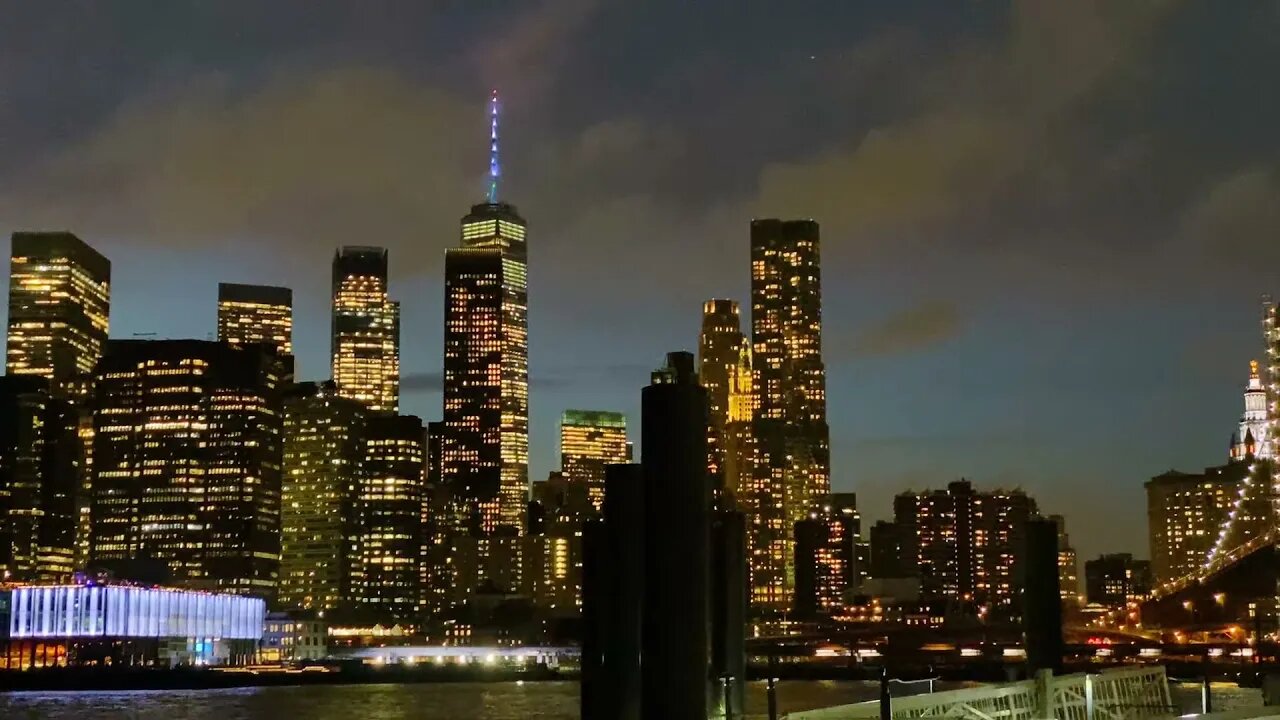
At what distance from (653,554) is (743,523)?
22640 millimetres

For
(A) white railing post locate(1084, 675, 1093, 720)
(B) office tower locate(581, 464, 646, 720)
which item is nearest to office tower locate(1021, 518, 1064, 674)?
(A) white railing post locate(1084, 675, 1093, 720)

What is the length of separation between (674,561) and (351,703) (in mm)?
122889

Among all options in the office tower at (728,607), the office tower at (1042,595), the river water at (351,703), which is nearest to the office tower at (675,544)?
the office tower at (728,607)

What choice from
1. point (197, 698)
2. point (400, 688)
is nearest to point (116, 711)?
point (197, 698)

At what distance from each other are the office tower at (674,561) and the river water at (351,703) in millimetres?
77541

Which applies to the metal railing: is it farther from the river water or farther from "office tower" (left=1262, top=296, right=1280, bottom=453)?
"office tower" (left=1262, top=296, right=1280, bottom=453)

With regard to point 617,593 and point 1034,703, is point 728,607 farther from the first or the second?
point 617,593

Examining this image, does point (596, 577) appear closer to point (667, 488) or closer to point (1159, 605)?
point (667, 488)

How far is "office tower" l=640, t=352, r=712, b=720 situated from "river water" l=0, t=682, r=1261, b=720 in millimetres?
77541

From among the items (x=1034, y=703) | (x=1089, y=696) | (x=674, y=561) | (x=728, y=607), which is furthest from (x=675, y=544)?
(x=728, y=607)

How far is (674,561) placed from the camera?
31516mm

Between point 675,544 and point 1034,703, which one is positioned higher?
point 675,544

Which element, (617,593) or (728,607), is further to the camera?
(728,607)

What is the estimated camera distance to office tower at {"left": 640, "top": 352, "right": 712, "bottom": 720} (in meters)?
31.5
